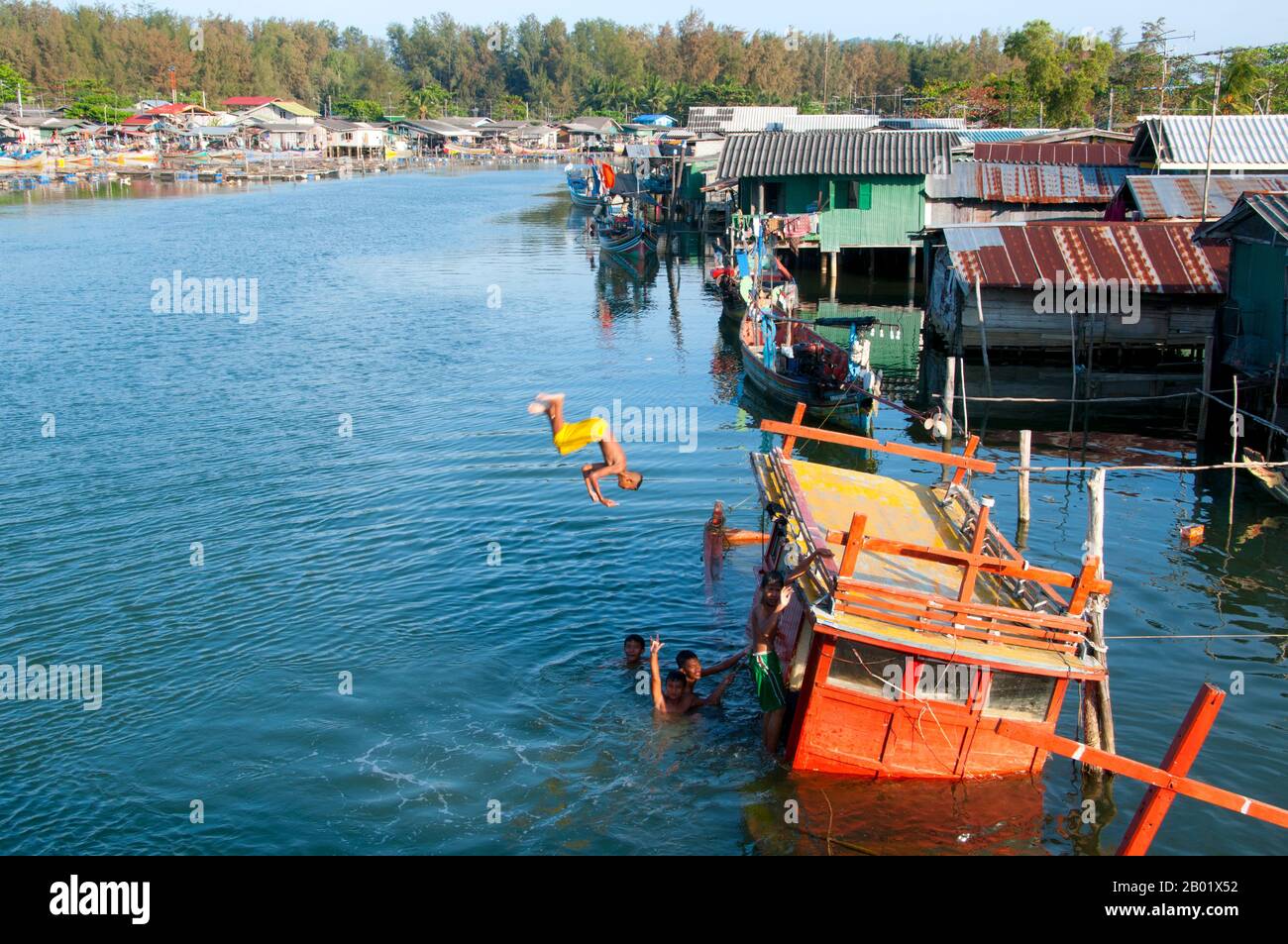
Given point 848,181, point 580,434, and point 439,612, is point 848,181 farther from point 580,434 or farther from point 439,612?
point 580,434

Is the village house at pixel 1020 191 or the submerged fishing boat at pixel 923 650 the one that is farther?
the village house at pixel 1020 191

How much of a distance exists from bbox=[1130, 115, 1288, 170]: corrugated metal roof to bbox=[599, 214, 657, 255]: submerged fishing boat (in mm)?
25448

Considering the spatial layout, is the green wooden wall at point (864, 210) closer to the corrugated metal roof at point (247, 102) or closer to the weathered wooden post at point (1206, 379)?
the weathered wooden post at point (1206, 379)

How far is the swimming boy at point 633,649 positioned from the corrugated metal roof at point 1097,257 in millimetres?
17284

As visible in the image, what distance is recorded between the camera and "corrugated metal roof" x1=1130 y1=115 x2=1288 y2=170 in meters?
36.4

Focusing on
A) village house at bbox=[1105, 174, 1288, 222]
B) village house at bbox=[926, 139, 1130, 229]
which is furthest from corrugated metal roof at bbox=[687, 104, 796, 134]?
Result: village house at bbox=[1105, 174, 1288, 222]

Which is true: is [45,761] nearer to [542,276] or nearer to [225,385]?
[225,385]

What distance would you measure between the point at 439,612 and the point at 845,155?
3289cm

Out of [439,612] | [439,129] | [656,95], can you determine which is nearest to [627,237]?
[439,612]

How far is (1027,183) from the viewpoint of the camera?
138 ft

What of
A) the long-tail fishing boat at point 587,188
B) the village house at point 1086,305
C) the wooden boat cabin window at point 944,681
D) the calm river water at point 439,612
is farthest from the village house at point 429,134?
the wooden boat cabin window at point 944,681

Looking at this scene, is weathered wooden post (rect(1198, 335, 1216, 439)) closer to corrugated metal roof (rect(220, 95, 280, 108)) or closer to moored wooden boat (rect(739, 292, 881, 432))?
moored wooden boat (rect(739, 292, 881, 432))

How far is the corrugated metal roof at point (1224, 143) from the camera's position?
36.4 metres

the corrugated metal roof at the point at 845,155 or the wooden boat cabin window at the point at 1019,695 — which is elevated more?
the corrugated metal roof at the point at 845,155
